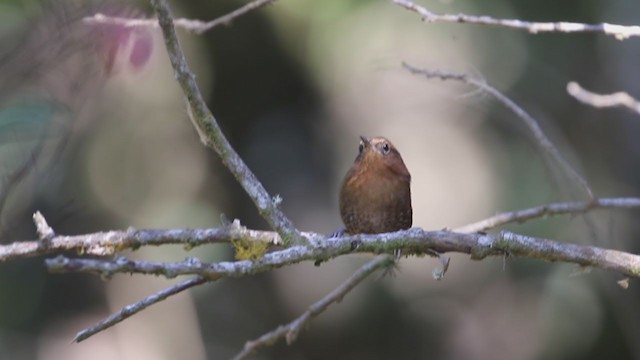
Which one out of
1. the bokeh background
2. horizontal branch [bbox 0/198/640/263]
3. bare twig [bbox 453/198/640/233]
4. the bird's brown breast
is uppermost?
the bokeh background

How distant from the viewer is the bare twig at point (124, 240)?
2287 millimetres

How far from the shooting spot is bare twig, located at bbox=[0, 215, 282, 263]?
90.0 inches

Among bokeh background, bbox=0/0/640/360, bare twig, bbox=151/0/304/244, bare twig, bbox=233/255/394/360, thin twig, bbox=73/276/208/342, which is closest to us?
thin twig, bbox=73/276/208/342

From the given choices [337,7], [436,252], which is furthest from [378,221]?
[337,7]

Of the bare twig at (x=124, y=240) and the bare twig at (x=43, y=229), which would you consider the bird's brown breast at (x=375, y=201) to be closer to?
the bare twig at (x=124, y=240)

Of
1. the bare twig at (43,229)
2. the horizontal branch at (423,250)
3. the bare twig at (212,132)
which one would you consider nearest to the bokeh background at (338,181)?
the horizontal branch at (423,250)

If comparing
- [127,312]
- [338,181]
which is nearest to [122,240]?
[127,312]

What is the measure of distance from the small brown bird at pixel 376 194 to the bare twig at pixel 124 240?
124cm

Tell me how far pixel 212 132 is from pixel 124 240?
1.06 feet

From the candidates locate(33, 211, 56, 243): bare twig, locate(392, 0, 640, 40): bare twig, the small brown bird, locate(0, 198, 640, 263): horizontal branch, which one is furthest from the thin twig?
the small brown bird

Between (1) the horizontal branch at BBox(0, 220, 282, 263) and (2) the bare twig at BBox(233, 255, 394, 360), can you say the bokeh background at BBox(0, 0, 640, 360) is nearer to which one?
(2) the bare twig at BBox(233, 255, 394, 360)

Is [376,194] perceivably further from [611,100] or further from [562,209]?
[611,100]

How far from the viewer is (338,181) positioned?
24.2ft

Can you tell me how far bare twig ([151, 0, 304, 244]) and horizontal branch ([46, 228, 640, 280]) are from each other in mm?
82
